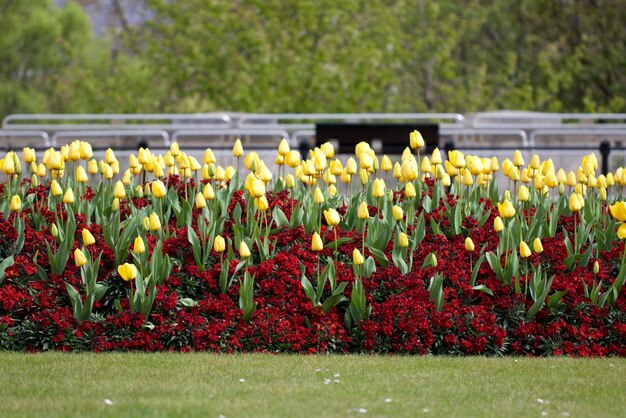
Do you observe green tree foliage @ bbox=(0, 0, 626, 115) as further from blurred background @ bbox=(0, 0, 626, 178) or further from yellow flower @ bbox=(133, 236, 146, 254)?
yellow flower @ bbox=(133, 236, 146, 254)

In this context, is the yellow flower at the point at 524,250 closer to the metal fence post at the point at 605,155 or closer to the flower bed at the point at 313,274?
the flower bed at the point at 313,274

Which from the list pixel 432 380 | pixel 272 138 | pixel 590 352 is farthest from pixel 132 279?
pixel 272 138

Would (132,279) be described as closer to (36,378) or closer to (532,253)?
(36,378)

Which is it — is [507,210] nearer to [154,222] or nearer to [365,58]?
[154,222]

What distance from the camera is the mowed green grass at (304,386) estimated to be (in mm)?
5777

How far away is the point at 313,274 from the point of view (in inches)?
316

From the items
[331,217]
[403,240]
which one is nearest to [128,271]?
[331,217]

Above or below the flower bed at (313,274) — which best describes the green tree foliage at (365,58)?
above

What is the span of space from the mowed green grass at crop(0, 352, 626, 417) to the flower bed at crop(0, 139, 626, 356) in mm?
293

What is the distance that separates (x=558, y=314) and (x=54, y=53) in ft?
127

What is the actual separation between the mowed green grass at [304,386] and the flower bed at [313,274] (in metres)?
0.29

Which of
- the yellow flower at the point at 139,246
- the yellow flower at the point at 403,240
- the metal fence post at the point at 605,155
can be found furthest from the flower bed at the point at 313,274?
the metal fence post at the point at 605,155

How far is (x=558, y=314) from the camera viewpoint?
7.78 meters

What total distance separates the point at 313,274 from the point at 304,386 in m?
1.82
